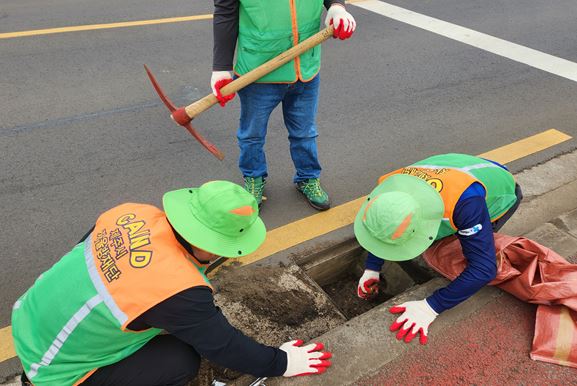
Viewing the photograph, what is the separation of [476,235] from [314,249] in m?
1.09

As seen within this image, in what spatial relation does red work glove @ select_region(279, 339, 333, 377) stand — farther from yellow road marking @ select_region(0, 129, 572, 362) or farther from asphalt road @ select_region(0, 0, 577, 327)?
asphalt road @ select_region(0, 0, 577, 327)

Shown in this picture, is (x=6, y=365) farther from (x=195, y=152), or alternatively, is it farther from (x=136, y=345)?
(x=195, y=152)

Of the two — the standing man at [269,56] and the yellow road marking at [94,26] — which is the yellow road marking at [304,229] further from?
the yellow road marking at [94,26]

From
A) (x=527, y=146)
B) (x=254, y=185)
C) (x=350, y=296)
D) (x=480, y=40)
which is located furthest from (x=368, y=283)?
(x=480, y=40)

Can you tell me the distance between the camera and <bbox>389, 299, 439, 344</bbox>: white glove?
2.28 meters

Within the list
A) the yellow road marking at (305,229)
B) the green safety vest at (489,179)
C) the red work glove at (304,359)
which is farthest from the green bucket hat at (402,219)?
the yellow road marking at (305,229)

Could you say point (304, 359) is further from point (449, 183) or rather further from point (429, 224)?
point (449, 183)

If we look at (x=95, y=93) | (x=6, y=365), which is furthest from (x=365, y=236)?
(x=95, y=93)

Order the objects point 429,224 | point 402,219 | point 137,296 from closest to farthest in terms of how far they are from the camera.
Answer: point 137,296 < point 402,219 < point 429,224

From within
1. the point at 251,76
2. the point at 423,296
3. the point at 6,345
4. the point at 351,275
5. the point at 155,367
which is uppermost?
the point at 251,76

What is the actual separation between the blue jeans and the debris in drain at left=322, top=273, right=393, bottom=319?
31.3 inches

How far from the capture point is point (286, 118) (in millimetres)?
3047

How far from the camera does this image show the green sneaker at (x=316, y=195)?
3.29 meters

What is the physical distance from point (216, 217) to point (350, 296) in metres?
1.64
